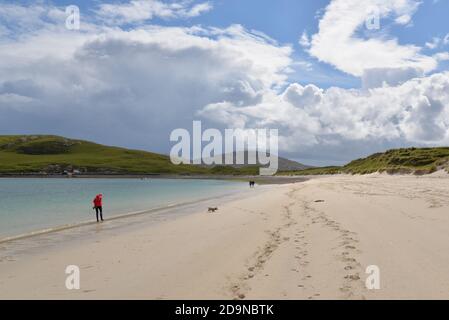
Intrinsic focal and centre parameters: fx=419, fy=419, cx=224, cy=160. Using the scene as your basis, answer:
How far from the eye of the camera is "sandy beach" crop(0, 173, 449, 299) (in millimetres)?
9016

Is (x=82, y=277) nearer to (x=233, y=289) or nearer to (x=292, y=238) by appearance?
(x=233, y=289)

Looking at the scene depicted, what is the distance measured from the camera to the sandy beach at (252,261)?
902 cm

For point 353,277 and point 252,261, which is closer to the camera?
point 353,277

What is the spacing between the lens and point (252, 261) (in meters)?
12.0

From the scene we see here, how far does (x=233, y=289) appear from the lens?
360 inches

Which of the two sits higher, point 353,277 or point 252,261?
point 353,277

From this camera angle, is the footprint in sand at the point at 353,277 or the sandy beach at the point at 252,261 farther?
the footprint in sand at the point at 353,277

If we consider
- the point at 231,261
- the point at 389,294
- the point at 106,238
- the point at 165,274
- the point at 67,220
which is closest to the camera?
A: the point at 389,294

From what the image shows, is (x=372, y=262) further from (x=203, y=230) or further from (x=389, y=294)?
(x=203, y=230)

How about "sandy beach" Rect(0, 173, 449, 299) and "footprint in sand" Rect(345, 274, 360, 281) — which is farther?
"footprint in sand" Rect(345, 274, 360, 281)

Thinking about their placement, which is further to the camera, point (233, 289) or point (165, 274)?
point (165, 274)

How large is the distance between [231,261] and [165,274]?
221cm
